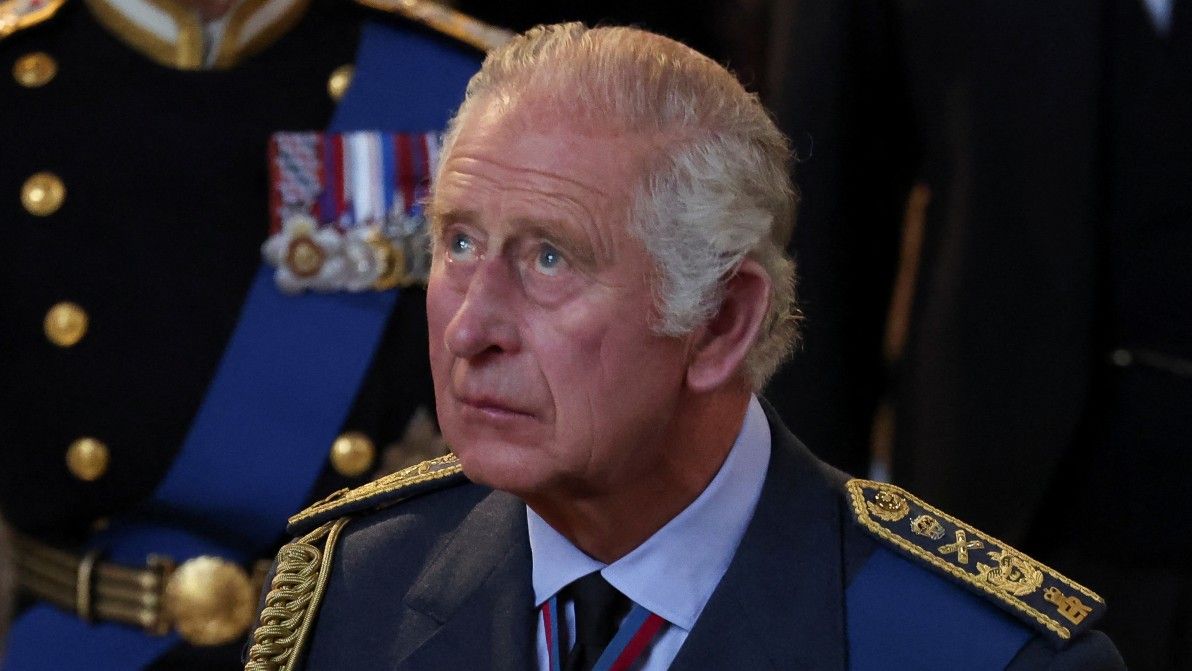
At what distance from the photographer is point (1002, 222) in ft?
7.97

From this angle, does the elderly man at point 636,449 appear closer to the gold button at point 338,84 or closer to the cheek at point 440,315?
the cheek at point 440,315

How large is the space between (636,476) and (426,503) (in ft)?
0.94

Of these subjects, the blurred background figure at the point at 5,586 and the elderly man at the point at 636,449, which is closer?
the blurred background figure at the point at 5,586

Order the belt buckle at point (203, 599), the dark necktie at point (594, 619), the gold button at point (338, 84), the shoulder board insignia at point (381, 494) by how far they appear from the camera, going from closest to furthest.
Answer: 1. the dark necktie at point (594, 619)
2. the shoulder board insignia at point (381, 494)
3. the belt buckle at point (203, 599)
4. the gold button at point (338, 84)

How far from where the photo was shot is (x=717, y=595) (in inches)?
62.1

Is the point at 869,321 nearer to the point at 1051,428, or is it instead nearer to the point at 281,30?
the point at 1051,428

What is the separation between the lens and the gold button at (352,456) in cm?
226

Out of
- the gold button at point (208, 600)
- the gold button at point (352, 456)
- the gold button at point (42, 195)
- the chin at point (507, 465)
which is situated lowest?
the gold button at point (208, 600)

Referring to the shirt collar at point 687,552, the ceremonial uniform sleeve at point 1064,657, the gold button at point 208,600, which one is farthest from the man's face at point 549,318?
the gold button at point 208,600

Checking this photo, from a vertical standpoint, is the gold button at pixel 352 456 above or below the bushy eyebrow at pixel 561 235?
below

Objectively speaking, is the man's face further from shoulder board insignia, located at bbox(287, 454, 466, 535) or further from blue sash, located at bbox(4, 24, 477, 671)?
blue sash, located at bbox(4, 24, 477, 671)

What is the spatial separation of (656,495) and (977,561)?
0.25 metres

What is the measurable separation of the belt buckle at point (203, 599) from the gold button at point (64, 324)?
25 centimetres

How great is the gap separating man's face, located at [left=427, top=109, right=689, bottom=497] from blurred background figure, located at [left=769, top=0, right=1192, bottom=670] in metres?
1.00
